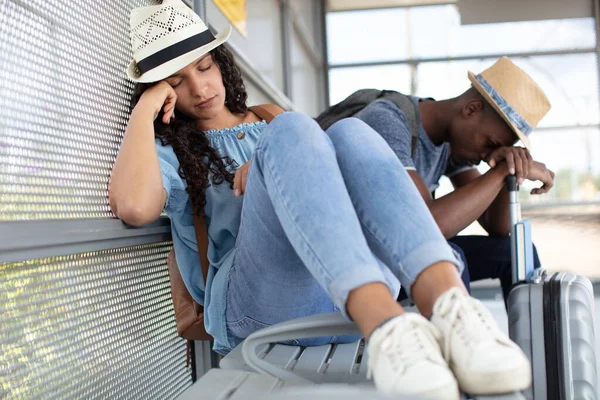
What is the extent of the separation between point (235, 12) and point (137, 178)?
1687mm

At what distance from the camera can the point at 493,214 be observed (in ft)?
7.97

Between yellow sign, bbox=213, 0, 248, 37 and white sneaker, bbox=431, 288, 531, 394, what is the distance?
190 centimetres

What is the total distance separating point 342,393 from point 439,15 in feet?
18.2

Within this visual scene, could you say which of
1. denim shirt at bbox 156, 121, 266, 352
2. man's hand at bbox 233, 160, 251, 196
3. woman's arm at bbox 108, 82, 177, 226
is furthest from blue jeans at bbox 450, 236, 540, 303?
woman's arm at bbox 108, 82, 177, 226

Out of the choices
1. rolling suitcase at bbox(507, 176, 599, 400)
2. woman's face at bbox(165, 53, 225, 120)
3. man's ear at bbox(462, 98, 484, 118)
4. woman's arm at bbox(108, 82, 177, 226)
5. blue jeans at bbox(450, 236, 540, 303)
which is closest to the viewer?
woman's arm at bbox(108, 82, 177, 226)

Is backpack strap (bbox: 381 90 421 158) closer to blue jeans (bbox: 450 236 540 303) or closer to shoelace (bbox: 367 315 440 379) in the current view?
blue jeans (bbox: 450 236 540 303)

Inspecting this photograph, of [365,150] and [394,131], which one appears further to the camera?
[394,131]

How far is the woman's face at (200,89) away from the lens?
166 cm

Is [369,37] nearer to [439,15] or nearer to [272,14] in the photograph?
[439,15]

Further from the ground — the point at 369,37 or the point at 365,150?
the point at 369,37

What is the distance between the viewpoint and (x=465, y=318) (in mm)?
917

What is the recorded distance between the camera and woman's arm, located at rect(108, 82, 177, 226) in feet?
4.46

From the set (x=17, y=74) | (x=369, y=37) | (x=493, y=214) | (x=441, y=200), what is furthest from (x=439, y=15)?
(x=17, y=74)

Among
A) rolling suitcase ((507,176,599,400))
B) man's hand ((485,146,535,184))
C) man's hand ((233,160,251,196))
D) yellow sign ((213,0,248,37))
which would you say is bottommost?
rolling suitcase ((507,176,599,400))
